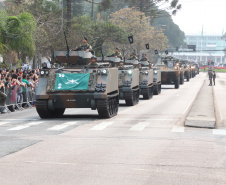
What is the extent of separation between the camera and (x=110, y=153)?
1182 centimetres

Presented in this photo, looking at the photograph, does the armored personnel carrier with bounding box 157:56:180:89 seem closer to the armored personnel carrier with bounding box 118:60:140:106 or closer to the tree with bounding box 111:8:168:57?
the armored personnel carrier with bounding box 118:60:140:106

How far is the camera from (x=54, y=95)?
20.3 meters

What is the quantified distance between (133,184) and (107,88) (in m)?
12.1

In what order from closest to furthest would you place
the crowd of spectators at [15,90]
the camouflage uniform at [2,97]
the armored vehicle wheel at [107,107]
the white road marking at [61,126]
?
the white road marking at [61,126], the armored vehicle wheel at [107,107], the camouflage uniform at [2,97], the crowd of spectators at [15,90]

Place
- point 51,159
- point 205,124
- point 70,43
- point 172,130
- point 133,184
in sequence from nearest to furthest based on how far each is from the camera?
point 133,184
point 51,159
point 172,130
point 205,124
point 70,43

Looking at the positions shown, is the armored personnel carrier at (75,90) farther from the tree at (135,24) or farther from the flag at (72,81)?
the tree at (135,24)

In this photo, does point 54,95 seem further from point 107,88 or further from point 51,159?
point 51,159

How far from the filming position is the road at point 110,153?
9.11m

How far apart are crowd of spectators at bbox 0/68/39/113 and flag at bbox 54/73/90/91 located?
14.3 ft

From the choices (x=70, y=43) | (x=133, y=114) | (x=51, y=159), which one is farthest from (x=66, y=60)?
(x=70, y=43)

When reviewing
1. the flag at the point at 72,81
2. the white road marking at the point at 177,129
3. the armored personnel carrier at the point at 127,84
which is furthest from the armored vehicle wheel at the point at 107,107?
the armored personnel carrier at the point at 127,84

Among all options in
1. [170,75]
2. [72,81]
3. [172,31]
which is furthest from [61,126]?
[172,31]

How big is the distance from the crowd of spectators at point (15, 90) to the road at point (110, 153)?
528cm

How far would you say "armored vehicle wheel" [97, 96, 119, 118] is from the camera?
2011 cm
